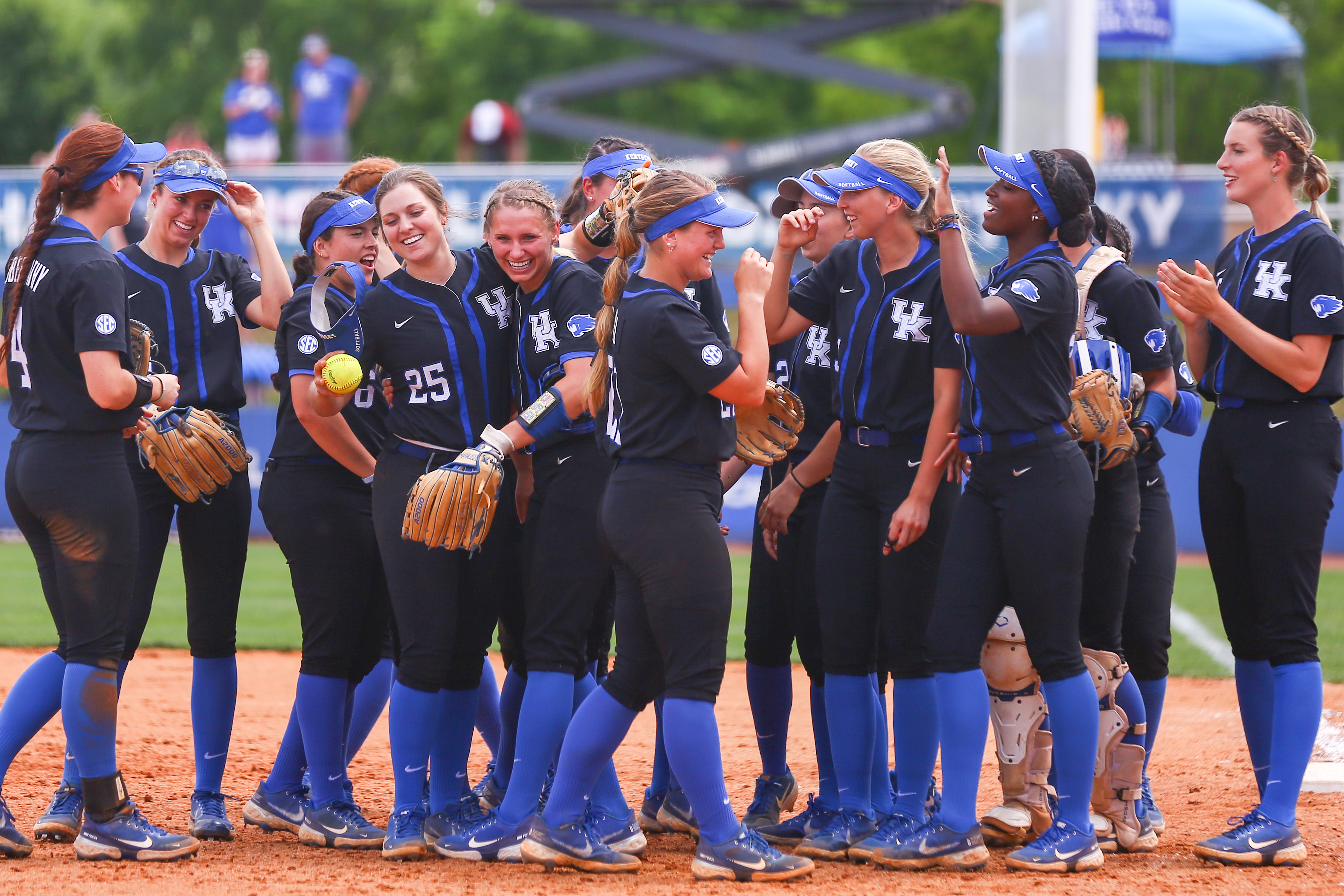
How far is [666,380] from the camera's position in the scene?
4.16m

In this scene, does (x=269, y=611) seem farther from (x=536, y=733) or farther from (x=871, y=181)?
(x=871, y=181)

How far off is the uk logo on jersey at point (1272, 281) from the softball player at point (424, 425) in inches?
96.3

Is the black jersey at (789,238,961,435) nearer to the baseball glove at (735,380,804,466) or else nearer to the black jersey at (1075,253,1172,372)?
the baseball glove at (735,380,804,466)

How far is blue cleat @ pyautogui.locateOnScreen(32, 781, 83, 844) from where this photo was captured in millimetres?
4711

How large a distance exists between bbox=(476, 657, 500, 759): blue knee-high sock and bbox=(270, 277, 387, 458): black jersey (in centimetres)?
97

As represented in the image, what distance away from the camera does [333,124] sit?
21.0 m

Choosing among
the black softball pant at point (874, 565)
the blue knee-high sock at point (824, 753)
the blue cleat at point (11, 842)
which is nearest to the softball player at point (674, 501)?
the black softball pant at point (874, 565)

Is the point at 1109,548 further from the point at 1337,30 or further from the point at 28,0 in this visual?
the point at 28,0

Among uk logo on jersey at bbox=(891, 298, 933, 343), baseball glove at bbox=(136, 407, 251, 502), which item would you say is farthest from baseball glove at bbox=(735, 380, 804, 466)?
baseball glove at bbox=(136, 407, 251, 502)

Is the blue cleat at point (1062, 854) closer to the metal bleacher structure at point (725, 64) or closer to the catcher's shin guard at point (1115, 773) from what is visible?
the catcher's shin guard at point (1115, 773)

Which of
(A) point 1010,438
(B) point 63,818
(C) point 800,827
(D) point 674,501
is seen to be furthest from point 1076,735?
(B) point 63,818

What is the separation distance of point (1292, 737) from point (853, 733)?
4.56 feet

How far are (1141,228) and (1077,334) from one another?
10306 millimetres

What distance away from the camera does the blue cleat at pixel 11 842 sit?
4.45m
